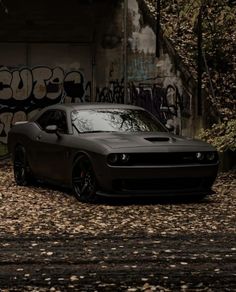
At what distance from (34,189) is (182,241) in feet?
15.7

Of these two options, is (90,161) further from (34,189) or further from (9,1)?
(9,1)

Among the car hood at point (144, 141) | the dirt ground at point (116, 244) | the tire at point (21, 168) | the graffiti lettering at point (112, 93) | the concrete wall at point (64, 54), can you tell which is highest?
the concrete wall at point (64, 54)

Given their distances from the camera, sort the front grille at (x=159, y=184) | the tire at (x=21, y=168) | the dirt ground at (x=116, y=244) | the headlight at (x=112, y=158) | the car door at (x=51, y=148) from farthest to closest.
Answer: the tire at (x=21, y=168)
the car door at (x=51, y=148)
the front grille at (x=159, y=184)
the headlight at (x=112, y=158)
the dirt ground at (x=116, y=244)

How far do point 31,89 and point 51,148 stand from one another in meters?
8.34

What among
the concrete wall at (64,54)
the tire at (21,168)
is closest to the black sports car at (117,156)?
the tire at (21,168)

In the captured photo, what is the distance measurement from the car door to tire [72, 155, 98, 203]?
1.37 feet

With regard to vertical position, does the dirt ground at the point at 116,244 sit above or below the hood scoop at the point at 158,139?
below

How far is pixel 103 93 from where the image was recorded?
61.7 ft

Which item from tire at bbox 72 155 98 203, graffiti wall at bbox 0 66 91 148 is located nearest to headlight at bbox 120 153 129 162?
tire at bbox 72 155 98 203

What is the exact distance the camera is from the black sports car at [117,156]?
9375 mm

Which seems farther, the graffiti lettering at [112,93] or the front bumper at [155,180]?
the graffiti lettering at [112,93]

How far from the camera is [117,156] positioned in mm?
Result: 9328

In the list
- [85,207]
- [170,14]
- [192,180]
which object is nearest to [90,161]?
[85,207]

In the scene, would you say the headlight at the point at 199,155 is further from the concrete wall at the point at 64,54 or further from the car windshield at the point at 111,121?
the concrete wall at the point at 64,54
